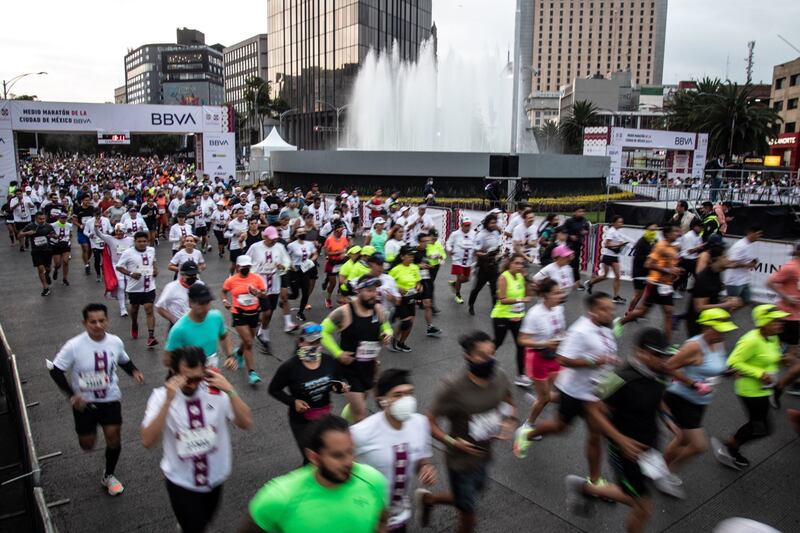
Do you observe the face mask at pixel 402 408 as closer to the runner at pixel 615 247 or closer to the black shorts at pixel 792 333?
the black shorts at pixel 792 333

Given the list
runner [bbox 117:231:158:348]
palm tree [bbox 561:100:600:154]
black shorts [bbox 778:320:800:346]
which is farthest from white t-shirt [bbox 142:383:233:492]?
palm tree [bbox 561:100:600:154]

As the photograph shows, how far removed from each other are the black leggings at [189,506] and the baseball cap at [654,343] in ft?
10.1

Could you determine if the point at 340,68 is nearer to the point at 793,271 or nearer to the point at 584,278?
the point at 584,278

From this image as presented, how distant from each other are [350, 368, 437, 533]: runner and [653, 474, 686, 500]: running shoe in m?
2.48

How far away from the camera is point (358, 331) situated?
5.55 m

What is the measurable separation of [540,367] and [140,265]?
6.18 m

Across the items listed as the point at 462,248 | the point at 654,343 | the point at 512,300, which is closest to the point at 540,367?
the point at 512,300

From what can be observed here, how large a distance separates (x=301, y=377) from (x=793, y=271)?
242 inches

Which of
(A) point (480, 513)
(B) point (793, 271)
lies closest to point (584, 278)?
(B) point (793, 271)

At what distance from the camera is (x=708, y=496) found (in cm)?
499

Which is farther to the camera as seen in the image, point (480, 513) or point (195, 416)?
point (480, 513)

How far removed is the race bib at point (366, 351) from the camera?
5530mm

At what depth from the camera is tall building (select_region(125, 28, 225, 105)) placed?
143250 millimetres

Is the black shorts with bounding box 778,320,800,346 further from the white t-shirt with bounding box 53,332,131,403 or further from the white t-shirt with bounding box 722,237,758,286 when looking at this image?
the white t-shirt with bounding box 53,332,131,403
